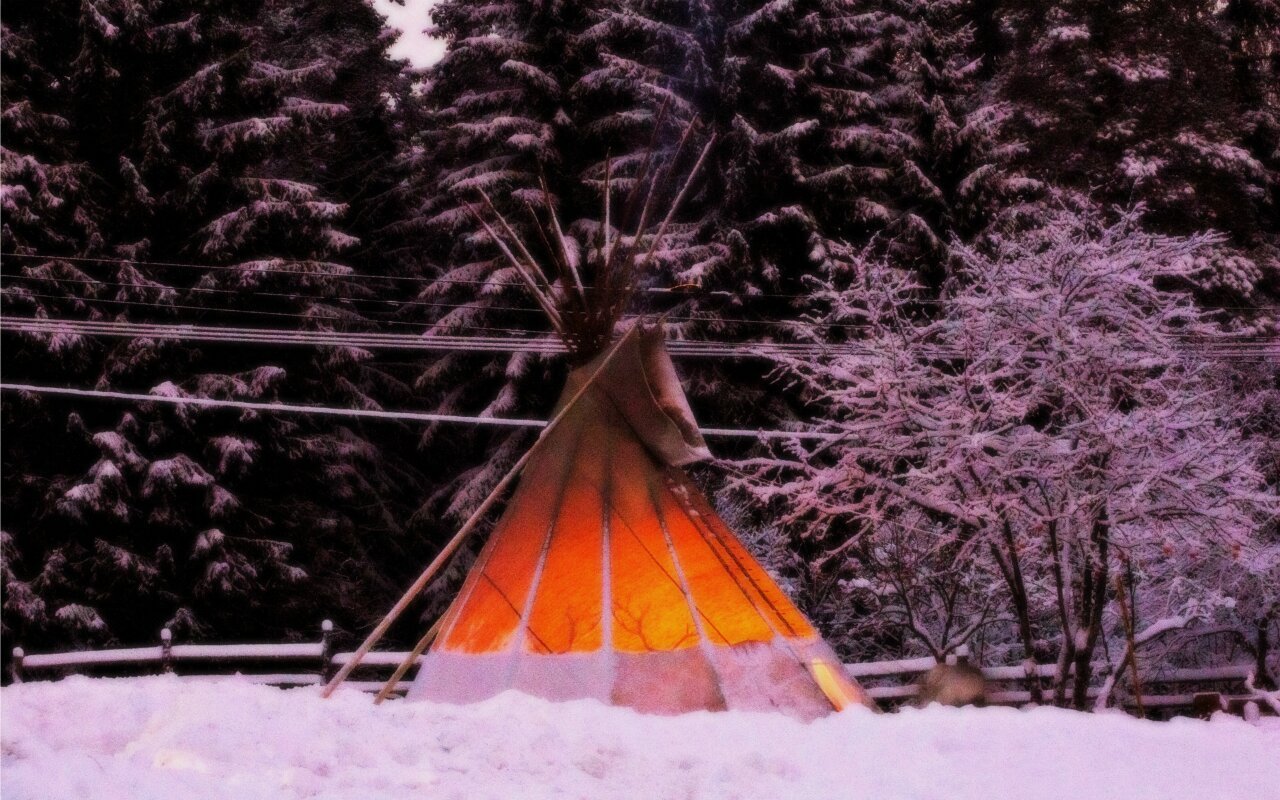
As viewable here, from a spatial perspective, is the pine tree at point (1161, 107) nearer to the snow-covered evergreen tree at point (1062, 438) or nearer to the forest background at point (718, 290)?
the forest background at point (718, 290)

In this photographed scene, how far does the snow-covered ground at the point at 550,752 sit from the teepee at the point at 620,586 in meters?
1.17

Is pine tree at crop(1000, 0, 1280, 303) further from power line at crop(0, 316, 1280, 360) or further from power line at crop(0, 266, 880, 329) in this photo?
power line at crop(0, 266, 880, 329)

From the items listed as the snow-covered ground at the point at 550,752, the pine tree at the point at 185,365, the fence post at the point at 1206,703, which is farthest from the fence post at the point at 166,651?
the fence post at the point at 1206,703

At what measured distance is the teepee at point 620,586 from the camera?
27.7ft

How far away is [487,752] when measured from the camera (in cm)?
557

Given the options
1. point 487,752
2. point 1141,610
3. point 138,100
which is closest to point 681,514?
point 487,752

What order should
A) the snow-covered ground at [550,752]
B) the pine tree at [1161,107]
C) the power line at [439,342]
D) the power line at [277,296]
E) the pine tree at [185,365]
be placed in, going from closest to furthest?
the snow-covered ground at [550,752] < the power line at [439,342] < the pine tree at [185,365] < the power line at [277,296] < the pine tree at [1161,107]

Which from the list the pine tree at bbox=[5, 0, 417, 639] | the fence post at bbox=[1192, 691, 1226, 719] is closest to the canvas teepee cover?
the fence post at bbox=[1192, 691, 1226, 719]

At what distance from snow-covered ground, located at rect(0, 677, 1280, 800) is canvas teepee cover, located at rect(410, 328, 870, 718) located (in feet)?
3.74

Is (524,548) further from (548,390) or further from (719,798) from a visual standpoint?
(548,390)

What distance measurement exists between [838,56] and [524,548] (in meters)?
16.2

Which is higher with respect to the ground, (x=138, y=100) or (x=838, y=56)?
(x=838, y=56)

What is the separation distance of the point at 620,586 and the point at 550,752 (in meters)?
3.21

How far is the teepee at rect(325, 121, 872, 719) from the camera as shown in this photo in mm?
8453
